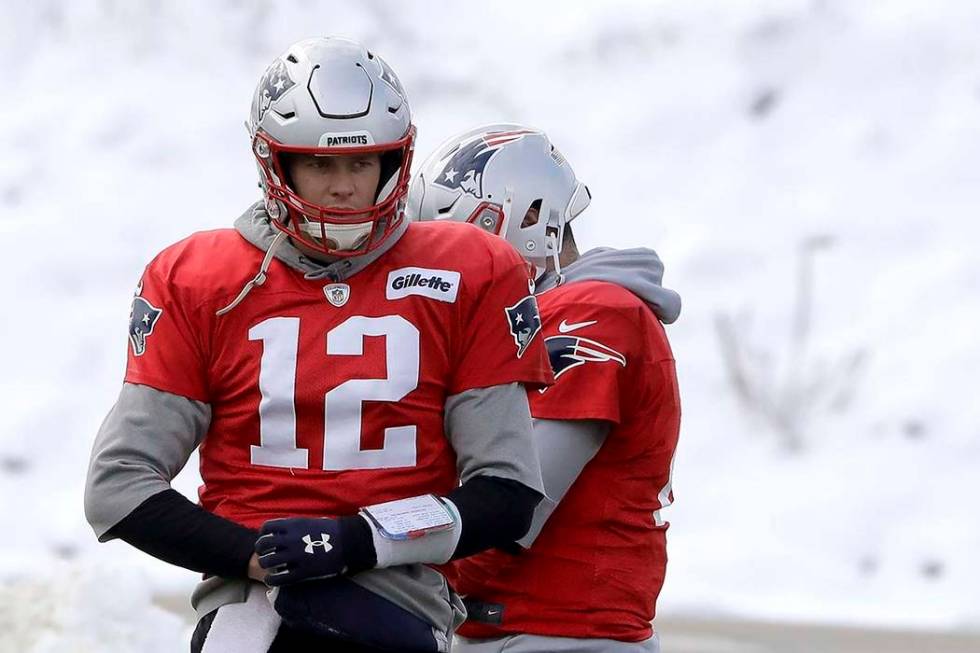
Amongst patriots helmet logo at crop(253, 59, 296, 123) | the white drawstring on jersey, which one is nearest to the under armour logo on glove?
the white drawstring on jersey

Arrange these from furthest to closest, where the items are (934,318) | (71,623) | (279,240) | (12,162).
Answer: (12,162) < (934,318) < (71,623) < (279,240)

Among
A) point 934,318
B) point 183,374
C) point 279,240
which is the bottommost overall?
point 183,374

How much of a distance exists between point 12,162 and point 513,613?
12431mm

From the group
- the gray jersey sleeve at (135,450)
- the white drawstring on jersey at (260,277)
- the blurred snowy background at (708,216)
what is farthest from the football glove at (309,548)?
the blurred snowy background at (708,216)

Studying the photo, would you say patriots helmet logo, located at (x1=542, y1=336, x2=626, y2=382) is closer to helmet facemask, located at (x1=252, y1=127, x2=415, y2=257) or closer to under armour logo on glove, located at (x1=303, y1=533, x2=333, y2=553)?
helmet facemask, located at (x1=252, y1=127, x2=415, y2=257)

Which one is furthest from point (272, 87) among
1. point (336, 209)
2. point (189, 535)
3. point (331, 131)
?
point (189, 535)

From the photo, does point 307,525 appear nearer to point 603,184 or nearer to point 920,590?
point 920,590

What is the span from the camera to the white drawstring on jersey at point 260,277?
322 cm

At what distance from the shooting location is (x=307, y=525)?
3064 mm

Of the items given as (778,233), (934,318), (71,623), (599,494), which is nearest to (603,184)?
(778,233)

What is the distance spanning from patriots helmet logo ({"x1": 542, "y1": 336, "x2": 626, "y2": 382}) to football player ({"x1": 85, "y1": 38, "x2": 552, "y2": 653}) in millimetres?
496

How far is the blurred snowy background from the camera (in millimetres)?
11594

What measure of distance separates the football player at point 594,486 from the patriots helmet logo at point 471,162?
0.29 meters

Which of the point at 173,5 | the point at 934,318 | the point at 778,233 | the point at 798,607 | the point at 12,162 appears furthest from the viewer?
the point at 173,5
